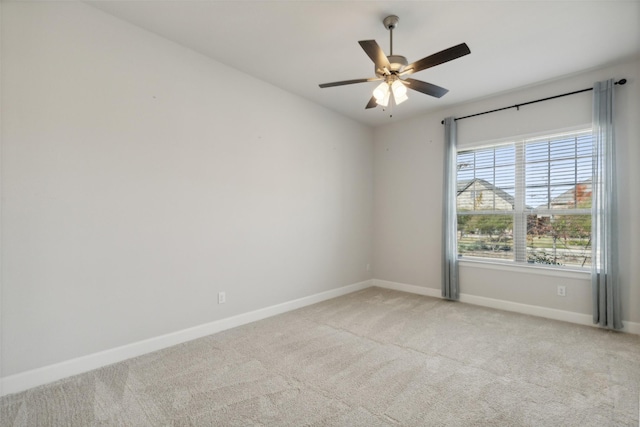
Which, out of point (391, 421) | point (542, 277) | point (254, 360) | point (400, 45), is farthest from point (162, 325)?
point (542, 277)

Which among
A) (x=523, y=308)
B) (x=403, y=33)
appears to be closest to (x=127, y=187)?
(x=403, y=33)

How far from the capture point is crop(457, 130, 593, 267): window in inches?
137

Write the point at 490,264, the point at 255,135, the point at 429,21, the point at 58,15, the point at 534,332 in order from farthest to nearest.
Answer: the point at 490,264
the point at 255,135
the point at 534,332
the point at 429,21
the point at 58,15

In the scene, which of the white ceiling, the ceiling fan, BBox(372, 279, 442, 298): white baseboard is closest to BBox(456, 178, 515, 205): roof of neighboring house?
the white ceiling

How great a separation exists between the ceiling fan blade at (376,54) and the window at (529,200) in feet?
8.52

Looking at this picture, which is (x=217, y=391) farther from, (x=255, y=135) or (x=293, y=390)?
(x=255, y=135)

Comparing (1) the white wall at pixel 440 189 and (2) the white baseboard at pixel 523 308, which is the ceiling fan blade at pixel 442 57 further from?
(2) the white baseboard at pixel 523 308

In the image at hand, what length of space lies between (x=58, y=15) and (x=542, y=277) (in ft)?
17.7

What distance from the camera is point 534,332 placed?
316 centimetres

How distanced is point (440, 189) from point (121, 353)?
4289 mm

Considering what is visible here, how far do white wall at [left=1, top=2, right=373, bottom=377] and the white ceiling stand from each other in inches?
12.8

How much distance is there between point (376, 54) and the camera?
7.06 ft

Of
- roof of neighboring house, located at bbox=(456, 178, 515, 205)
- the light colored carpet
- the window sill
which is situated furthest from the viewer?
roof of neighboring house, located at bbox=(456, 178, 515, 205)

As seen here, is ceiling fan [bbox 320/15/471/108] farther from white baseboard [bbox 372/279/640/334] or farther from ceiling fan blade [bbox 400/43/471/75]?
white baseboard [bbox 372/279/640/334]
